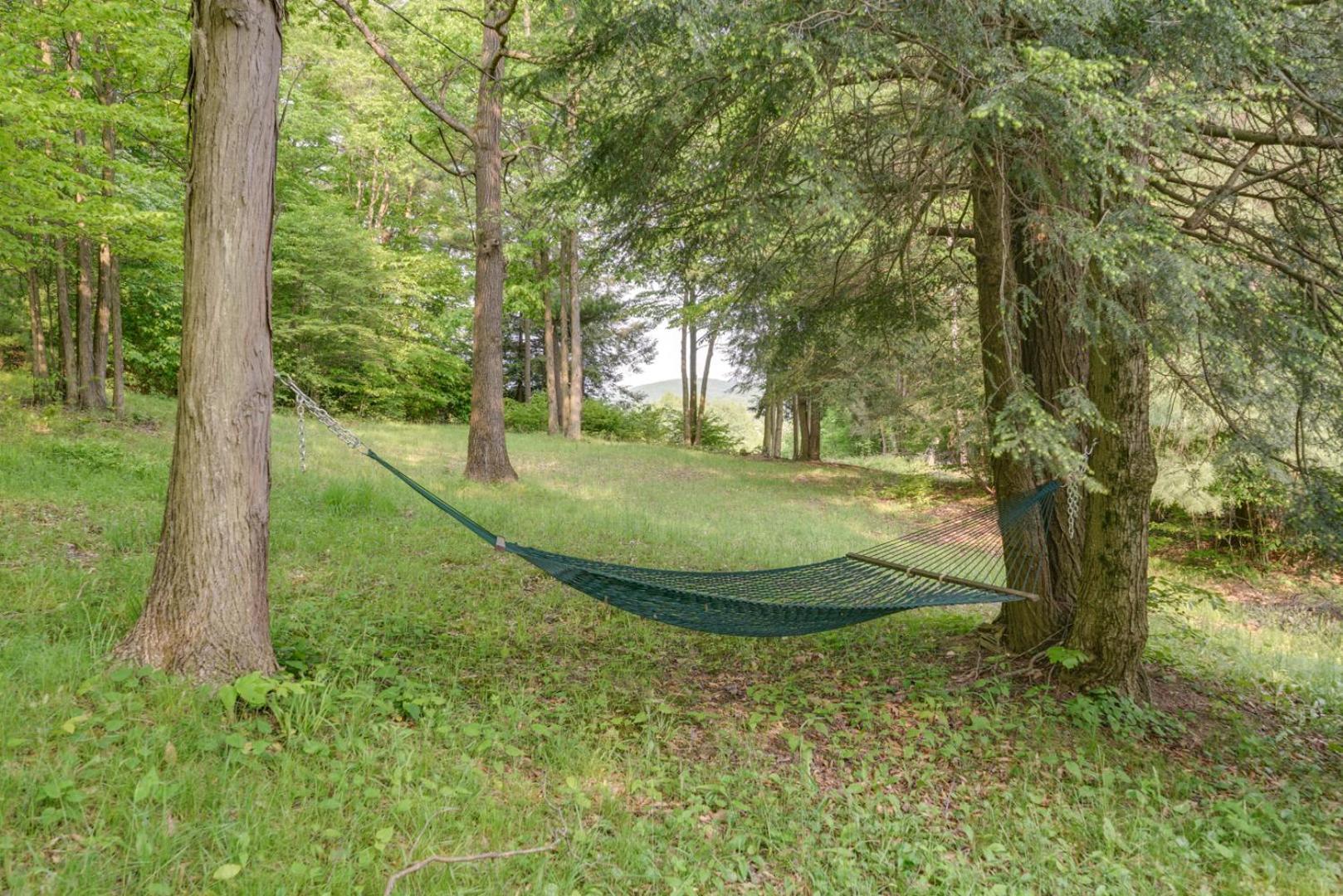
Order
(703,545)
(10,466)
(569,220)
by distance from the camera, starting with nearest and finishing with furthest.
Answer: (569,220)
(10,466)
(703,545)

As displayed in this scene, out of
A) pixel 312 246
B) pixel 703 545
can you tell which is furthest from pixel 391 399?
pixel 703 545

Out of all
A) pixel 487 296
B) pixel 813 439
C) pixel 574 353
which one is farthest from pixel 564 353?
pixel 487 296

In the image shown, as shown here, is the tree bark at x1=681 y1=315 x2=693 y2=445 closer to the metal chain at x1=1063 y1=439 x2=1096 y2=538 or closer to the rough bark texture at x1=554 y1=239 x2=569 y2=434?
the rough bark texture at x1=554 y1=239 x2=569 y2=434

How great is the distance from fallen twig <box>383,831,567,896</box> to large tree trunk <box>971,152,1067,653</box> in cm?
224

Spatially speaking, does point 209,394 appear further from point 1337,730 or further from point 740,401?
point 740,401

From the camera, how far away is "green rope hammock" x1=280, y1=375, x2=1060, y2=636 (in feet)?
8.18

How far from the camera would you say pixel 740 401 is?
37.7m

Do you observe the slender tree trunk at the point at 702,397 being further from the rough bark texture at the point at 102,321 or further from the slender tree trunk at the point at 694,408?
the rough bark texture at the point at 102,321

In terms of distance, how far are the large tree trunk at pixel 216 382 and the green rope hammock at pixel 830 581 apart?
56 cm

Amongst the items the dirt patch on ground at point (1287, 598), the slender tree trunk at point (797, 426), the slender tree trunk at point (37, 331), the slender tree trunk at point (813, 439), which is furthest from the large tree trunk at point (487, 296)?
the slender tree trunk at point (813, 439)

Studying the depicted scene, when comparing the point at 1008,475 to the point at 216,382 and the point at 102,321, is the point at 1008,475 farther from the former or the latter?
the point at 102,321

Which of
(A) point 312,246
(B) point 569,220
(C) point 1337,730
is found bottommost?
(C) point 1337,730

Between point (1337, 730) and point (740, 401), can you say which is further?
point (740, 401)

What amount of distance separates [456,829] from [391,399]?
13890 millimetres
